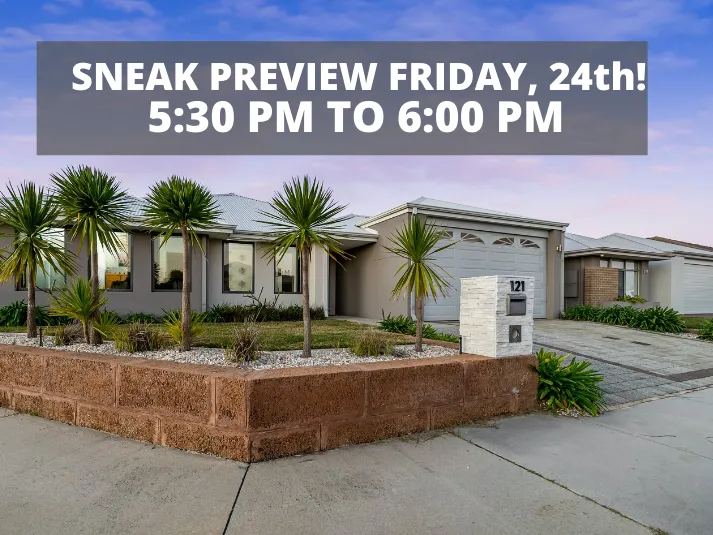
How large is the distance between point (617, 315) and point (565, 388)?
10.9 meters

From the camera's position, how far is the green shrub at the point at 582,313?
1465 cm

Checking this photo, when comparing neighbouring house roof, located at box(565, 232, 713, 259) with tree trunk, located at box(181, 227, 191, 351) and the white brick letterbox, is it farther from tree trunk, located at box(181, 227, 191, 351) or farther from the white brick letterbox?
tree trunk, located at box(181, 227, 191, 351)

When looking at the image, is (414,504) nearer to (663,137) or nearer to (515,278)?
(515,278)

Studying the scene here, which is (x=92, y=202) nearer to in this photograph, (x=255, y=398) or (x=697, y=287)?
(x=255, y=398)

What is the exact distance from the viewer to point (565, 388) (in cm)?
503

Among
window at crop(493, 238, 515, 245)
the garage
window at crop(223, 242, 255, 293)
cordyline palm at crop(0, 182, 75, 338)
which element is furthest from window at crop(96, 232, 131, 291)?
the garage

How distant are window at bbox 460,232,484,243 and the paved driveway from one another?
3.46 m

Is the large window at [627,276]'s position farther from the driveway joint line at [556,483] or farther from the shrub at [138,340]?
the shrub at [138,340]

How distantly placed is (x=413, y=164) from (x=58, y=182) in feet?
24.0

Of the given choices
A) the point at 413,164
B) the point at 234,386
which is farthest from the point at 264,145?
the point at 234,386

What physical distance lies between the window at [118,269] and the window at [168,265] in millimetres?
668

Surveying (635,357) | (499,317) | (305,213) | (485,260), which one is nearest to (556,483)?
(499,317)

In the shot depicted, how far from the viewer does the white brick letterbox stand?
183 inches

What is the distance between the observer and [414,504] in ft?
9.19
